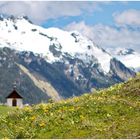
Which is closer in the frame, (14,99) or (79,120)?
(79,120)

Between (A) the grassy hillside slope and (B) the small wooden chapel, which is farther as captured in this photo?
(B) the small wooden chapel

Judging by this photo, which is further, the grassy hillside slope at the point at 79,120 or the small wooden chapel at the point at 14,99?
the small wooden chapel at the point at 14,99

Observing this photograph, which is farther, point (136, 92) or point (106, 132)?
point (136, 92)

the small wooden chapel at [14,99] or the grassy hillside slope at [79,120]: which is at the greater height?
the small wooden chapel at [14,99]

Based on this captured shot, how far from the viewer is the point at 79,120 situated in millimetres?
24484

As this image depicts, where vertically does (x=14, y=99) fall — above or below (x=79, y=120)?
above

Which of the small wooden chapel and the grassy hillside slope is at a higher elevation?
the small wooden chapel

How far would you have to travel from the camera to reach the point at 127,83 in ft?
114

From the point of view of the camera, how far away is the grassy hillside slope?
21969 mm

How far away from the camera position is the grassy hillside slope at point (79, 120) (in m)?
22.0

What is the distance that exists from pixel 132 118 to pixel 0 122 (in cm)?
674

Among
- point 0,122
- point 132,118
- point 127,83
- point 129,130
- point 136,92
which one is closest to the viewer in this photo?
point 129,130

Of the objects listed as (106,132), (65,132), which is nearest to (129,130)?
(106,132)

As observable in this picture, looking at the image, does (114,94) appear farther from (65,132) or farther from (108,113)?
(65,132)
